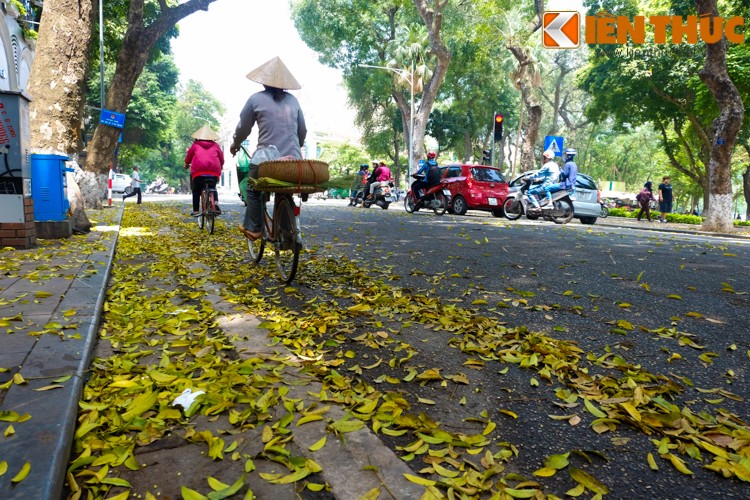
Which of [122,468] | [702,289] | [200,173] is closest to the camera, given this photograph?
[122,468]

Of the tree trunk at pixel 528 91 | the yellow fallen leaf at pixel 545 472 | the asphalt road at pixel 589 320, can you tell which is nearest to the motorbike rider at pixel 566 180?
the asphalt road at pixel 589 320

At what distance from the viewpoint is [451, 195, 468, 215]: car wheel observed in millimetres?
17781

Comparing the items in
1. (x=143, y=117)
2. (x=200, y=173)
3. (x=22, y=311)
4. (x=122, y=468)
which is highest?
(x=143, y=117)

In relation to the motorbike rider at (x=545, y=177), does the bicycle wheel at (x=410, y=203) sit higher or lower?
lower

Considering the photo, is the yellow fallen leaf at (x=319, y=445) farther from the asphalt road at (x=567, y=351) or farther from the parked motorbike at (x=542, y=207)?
the parked motorbike at (x=542, y=207)

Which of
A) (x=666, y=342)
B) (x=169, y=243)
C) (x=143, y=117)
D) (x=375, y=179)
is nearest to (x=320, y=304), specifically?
(x=666, y=342)

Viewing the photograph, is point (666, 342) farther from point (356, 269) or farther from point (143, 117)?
point (143, 117)

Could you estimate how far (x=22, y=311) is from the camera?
3727 millimetres

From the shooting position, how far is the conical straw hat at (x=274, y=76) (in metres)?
5.47

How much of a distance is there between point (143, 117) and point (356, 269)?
36.2m

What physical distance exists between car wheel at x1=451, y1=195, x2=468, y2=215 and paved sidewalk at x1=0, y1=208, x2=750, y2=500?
1331 centimetres

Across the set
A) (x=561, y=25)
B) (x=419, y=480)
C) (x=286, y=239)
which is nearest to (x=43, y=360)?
(x=419, y=480)

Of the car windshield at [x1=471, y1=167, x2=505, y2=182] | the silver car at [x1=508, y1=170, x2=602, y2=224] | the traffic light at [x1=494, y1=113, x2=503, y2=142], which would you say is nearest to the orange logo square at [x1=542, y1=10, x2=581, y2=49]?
the traffic light at [x1=494, y1=113, x2=503, y2=142]

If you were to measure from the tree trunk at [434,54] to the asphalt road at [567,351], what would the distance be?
19.7 metres
